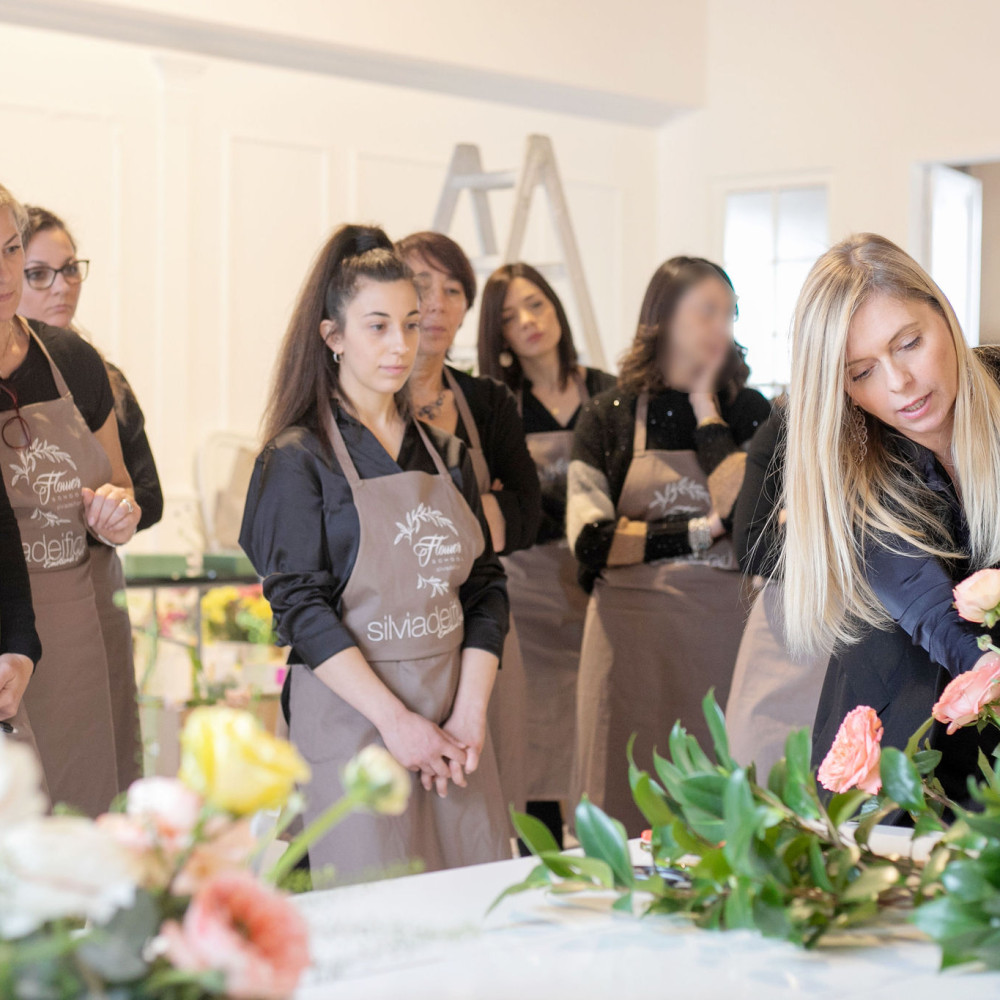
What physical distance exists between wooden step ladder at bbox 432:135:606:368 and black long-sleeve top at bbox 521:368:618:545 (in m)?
0.70

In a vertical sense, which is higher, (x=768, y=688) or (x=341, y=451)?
(x=341, y=451)

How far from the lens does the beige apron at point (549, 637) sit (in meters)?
3.20

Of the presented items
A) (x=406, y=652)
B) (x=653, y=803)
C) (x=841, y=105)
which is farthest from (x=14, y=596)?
(x=841, y=105)

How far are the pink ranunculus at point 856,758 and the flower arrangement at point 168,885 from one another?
56cm

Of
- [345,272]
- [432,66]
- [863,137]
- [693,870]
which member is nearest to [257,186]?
[432,66]

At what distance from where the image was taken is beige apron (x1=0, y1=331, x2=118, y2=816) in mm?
2053

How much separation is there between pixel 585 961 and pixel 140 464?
1.88m

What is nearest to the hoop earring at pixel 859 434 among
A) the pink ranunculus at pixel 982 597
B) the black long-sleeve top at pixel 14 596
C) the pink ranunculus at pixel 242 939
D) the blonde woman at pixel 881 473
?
the blonde woman at pixel 881 473

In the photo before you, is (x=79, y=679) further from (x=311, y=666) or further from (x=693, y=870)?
(x=693, y=870)

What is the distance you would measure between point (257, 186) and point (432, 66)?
2.95 feet

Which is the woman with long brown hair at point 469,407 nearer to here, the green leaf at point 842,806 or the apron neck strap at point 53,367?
the apron neck strap at point 53,367

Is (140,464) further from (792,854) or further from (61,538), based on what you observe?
(792,854)

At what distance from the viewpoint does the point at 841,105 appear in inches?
238

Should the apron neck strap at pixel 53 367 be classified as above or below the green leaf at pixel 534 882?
above
